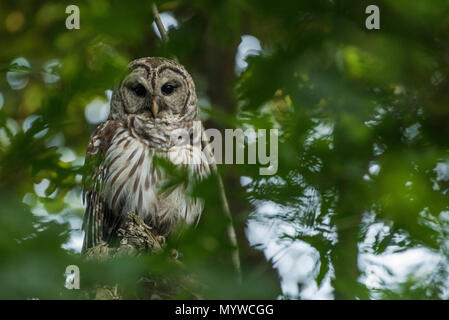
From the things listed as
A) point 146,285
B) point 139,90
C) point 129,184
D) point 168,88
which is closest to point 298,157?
point 146,285

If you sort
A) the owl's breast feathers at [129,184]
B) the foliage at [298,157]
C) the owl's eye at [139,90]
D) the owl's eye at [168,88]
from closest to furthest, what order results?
1. the foliage at [298,157]
2. the owl's breast feathers at [129,184]
3. the owl's eye at [139,90]
4. the owl's eye at [168,88]

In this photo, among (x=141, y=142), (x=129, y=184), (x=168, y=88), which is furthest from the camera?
(x=168, y=88)

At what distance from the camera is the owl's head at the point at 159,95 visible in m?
4.54

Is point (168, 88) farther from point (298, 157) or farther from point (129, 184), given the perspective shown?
point (298, 157)

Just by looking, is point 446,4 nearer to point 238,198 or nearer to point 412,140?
point 412,140

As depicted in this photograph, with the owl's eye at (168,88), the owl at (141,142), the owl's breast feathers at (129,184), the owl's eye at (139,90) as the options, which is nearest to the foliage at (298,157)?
the owl at (141,142)

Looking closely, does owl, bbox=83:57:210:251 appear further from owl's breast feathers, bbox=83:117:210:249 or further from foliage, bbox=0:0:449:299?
foliage, bbox=0:0:449:299

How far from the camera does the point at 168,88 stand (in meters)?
4.74

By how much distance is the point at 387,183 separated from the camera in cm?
123

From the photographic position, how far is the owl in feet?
14.1

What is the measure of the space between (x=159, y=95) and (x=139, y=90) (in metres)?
0.16

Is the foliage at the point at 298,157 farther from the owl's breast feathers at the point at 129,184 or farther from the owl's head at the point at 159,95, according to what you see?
the owl's head at the point at 159,95

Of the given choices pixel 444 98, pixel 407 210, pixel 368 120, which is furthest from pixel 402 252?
pixel 444 98

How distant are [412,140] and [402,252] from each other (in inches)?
9.3
